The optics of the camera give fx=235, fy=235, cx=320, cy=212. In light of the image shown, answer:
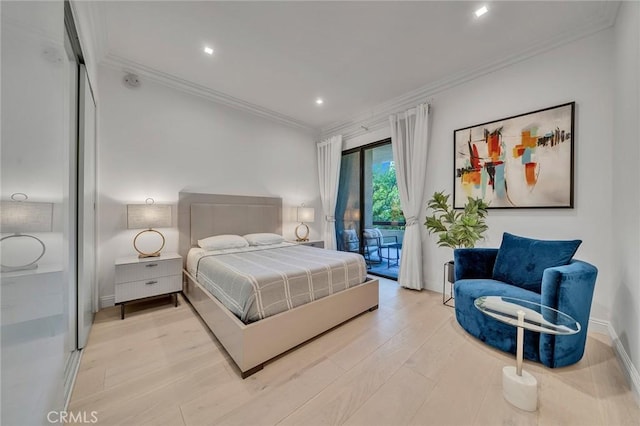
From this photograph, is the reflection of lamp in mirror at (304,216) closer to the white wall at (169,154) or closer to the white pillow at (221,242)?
the white wall at (169,154)

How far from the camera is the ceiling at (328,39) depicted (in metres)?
2.04

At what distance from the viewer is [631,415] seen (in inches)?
50.5

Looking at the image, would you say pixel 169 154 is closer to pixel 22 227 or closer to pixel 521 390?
pixel 22 227

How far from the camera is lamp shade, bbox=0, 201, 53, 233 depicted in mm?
675

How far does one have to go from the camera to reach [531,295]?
72.0 inches

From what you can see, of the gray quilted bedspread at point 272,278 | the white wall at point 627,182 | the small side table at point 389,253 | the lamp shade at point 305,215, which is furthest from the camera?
the lamp shade at point 305,215

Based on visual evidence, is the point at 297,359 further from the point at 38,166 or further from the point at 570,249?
the point at 570,249

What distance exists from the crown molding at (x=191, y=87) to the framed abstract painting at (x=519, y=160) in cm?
286

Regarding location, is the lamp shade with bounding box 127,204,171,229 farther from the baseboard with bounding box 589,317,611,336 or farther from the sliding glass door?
the baseboard with bounding box 589,317,611,336

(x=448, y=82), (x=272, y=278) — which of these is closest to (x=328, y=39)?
(x=448, y=82)

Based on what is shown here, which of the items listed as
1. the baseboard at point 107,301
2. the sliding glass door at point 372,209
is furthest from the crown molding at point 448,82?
the baseboard at point 107,301

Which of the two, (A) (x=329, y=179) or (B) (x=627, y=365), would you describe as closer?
(B) (x=627, y=365)

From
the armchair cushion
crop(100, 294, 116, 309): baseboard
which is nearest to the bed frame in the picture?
crop(100, 294, 116, 309): baseboard

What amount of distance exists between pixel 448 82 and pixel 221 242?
3614mm
